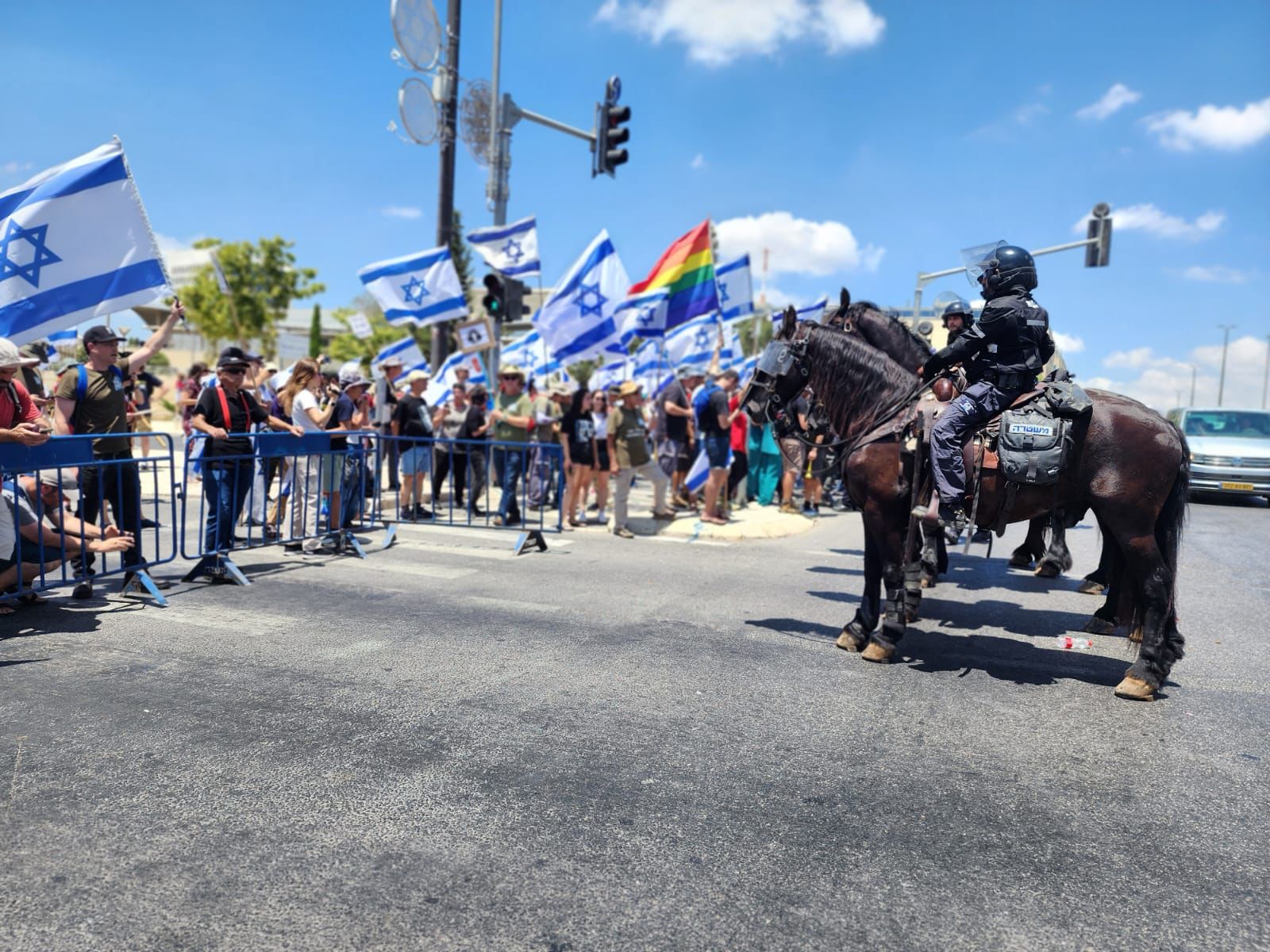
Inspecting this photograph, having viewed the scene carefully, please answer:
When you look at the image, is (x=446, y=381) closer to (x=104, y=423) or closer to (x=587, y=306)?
(x=587, y=306)

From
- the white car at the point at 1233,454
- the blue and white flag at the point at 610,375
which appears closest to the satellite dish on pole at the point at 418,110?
the blue and white flag at the point at 610,375

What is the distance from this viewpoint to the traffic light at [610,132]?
48.0 feet

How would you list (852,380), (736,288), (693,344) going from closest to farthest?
(852,380), (736,288), (693,344)

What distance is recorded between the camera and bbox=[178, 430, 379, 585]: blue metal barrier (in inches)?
296

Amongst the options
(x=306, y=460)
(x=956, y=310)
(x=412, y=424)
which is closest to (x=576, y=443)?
(x=412, y=424)

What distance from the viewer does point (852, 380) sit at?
6.05m

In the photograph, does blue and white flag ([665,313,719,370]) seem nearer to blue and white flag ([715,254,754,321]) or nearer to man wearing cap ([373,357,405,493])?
blue and white flag ([715,254,754,321])

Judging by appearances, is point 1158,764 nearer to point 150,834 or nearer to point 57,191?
point 150,834

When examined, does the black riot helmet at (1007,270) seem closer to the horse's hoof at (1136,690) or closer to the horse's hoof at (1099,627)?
the horse's hoof at (1136,690)

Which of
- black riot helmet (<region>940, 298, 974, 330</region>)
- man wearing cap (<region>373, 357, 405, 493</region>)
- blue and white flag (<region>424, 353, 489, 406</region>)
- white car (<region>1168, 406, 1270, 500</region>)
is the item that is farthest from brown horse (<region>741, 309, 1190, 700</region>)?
white car (<region>1168, 406, 1270, 500</region>)

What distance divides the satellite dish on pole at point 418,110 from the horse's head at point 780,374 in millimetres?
10266

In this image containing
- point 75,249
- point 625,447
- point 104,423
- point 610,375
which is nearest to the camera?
point 75,249

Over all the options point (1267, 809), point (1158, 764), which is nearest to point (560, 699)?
point (1158, 764)

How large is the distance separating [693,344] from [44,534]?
12.9 metres
